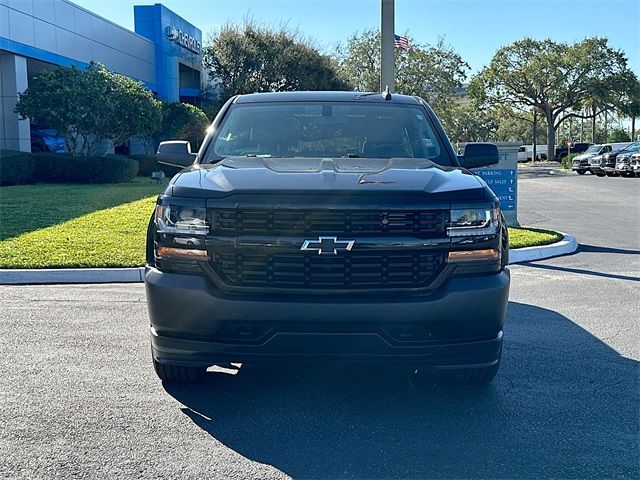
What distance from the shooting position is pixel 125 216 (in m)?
13.3

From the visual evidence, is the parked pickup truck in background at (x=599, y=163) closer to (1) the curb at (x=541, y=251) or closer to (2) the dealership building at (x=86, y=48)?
(2) the dealership building at (x=86, y=48)

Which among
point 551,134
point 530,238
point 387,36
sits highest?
point 551,134

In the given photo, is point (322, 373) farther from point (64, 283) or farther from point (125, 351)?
point (64, 283)

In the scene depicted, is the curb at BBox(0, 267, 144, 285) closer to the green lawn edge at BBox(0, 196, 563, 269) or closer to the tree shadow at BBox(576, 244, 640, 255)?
the green lawn edge at BBox(0, 196, 563, 269)

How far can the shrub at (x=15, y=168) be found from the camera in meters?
21.3

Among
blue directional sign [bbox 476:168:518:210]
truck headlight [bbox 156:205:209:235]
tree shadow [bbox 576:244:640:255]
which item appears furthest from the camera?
blue directional sign [bbox 476:168:518:210]

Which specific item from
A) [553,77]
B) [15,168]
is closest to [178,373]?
[15,168]

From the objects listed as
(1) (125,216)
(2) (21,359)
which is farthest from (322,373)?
(1) (125,216)

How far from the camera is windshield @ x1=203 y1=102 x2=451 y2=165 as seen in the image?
5078mm

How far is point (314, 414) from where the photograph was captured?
3.94 m

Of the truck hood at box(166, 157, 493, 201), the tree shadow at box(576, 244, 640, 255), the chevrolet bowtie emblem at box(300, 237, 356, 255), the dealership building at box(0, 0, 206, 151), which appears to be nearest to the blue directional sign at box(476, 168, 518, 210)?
the tree shadow at box(576, 244, 640, 255)

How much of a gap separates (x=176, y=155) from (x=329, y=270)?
7.47 feet

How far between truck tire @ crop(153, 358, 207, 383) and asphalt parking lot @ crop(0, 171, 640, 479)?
0.24 feet

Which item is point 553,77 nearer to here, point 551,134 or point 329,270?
point 551,134
